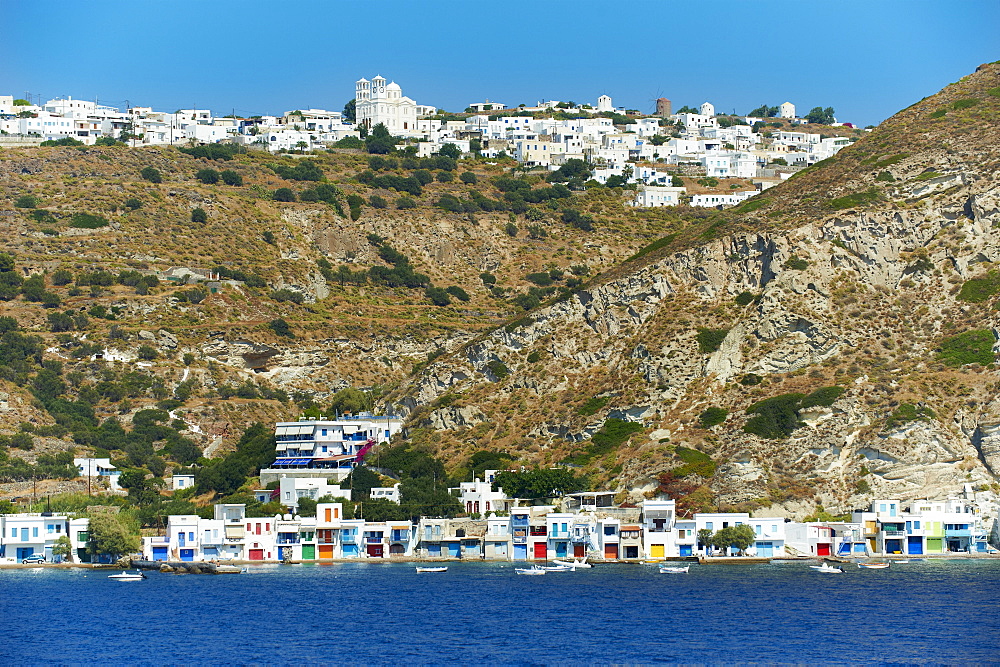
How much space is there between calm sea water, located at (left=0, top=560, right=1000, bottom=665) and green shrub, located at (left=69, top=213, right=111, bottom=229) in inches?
2720

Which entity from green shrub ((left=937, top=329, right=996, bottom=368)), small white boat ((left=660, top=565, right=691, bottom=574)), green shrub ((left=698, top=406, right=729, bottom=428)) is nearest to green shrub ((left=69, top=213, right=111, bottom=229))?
green shrub ((left=698, top=406, right=729, bottom=428))

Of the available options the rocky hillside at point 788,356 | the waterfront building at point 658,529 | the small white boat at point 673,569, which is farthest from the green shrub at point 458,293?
the small white boat at point 673,569

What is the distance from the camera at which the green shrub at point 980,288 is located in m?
110

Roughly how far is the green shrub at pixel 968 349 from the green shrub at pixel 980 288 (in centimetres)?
413

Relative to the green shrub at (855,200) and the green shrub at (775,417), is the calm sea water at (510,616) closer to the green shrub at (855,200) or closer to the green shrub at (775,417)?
the green shrub at (775,417)

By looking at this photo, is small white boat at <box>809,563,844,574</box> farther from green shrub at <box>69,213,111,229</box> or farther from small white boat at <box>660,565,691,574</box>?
green shrub at <box>69,213,111,229</box>

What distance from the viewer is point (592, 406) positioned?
110500mm

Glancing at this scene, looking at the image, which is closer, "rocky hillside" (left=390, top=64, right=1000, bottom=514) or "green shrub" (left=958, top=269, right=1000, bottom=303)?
"rocky hillside" (left=390, top=64, right=1000, bottom=514)

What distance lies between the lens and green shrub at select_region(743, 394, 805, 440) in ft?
327

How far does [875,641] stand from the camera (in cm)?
6378

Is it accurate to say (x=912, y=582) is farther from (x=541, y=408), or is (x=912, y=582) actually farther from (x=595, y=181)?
(x=595, y=181)

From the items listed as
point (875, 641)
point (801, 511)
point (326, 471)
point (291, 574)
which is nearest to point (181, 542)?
point (291, 574)

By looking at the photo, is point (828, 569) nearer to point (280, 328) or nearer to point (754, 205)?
point (754, 205)

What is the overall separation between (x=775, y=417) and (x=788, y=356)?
28.7 ft
